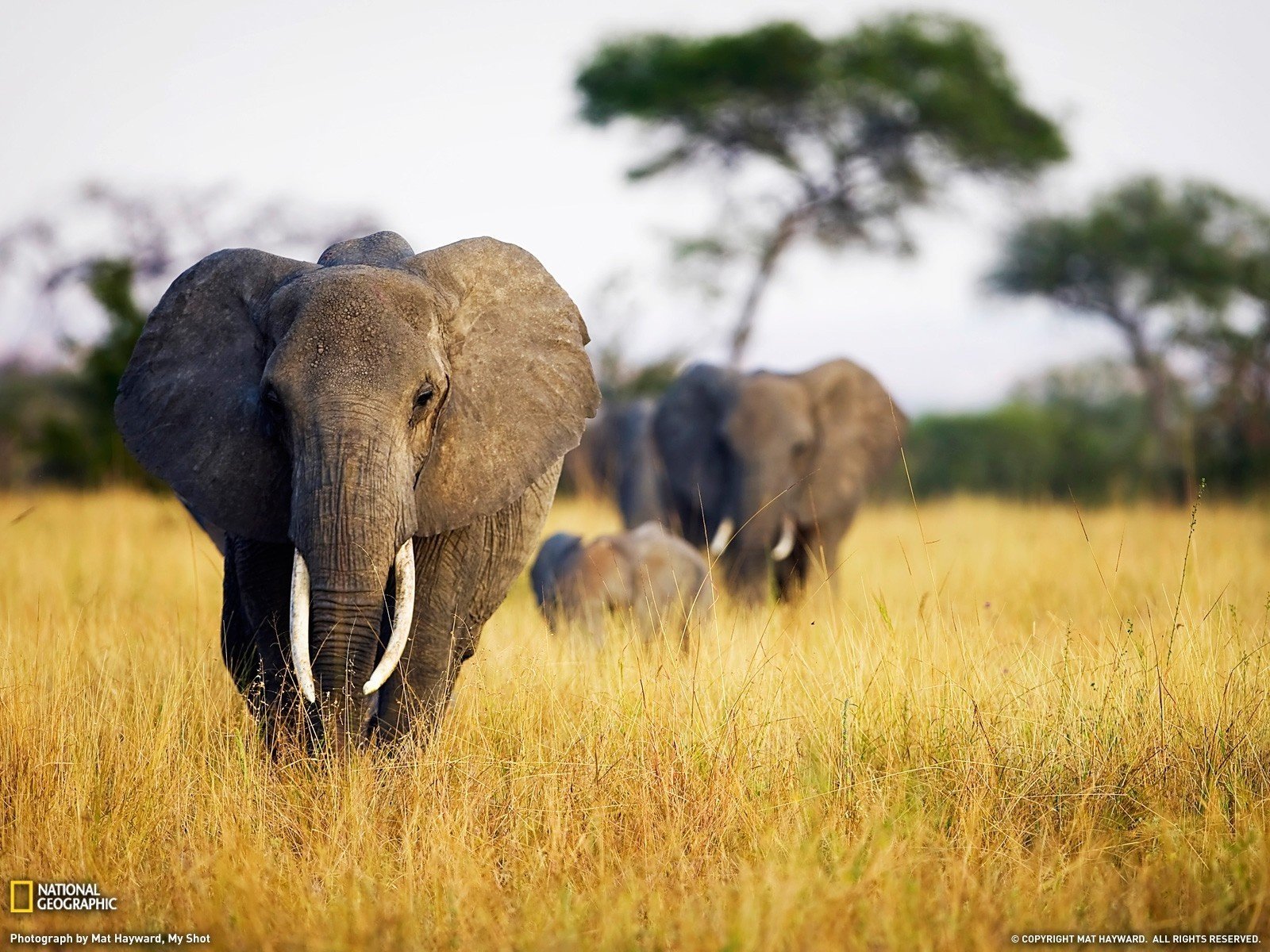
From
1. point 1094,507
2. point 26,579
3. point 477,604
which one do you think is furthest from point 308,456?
point 1094,507

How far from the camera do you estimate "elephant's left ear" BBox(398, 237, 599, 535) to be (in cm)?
466

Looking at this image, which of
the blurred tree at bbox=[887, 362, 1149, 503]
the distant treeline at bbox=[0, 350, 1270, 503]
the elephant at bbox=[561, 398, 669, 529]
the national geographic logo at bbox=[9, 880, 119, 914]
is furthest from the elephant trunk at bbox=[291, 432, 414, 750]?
the blurred tree at bbox=[887, 362, 1149, 503]

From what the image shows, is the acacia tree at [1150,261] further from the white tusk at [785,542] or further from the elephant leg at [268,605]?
the elephant leg at [268,605]

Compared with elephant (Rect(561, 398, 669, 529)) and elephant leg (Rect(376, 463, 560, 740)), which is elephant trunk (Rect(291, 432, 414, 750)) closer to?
elephant leg (Rect(376, 463, 560, 740))

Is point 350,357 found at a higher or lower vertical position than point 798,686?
higher

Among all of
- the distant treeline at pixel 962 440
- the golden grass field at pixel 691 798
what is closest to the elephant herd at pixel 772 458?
the distant treeline at pixel 962 440

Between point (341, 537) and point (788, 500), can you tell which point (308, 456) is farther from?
point (788, 500)

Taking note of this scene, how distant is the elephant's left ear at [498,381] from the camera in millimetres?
4656

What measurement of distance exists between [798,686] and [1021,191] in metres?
20.9

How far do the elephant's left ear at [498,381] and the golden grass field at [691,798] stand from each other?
829 mm

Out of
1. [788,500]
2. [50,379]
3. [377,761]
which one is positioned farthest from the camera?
[50,379]

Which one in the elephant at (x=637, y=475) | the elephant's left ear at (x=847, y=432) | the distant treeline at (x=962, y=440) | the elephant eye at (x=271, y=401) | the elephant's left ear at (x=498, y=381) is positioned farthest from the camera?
the distant treeline at (x=962, y=440)

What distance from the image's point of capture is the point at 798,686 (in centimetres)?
521

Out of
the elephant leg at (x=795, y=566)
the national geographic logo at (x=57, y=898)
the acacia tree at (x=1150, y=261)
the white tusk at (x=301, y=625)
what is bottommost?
the national geographic logo at (x=57, y=898)
